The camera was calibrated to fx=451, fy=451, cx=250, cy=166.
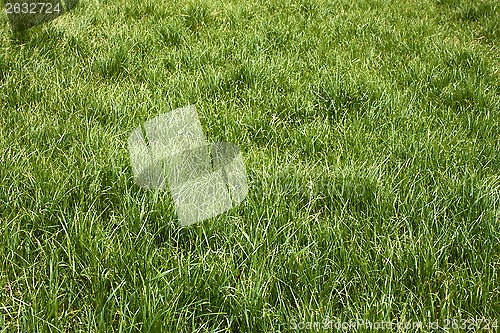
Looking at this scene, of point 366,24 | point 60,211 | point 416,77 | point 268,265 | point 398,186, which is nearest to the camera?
point 268,265

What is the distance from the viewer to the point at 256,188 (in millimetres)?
1844

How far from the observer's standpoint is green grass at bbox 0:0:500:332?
53.4 inches

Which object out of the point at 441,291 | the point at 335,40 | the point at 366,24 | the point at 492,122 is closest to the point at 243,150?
the point at 441,291

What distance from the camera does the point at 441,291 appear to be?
1.43 m

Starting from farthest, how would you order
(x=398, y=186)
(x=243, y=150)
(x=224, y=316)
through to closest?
(x=243, y=150) < (x=398, y=186) < (x=224, y=316)

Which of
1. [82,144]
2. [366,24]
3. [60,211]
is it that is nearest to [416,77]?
[366,24]

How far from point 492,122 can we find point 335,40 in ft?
5.53

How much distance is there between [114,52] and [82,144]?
52.1 inches

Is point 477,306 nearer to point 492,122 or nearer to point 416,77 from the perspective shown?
point 492,122

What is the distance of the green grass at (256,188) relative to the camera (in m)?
1.36

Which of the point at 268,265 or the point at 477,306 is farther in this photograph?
the point at 268,265

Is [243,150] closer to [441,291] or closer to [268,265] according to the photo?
[268,265]

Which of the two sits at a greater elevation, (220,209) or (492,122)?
(220,209)

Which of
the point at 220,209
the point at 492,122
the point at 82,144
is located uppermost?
the point at 82,144
